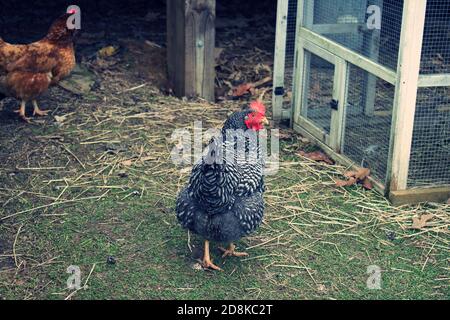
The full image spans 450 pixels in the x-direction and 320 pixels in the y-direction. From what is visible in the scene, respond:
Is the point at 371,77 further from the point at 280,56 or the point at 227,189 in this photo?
the point at 227,189

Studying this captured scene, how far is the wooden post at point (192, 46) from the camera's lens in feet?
21.7

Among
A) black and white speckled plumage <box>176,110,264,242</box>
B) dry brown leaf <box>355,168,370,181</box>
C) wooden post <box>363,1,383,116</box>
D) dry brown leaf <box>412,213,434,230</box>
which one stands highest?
wooden post <box>363,1,383,116</box>

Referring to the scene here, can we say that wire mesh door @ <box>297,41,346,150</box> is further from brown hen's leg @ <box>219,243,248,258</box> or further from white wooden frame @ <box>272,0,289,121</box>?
brown hen's leg @ <box>219,243,248,258</box>

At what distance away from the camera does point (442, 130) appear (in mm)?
5219

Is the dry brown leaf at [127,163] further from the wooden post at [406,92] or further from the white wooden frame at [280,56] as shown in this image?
the wooden post at [406,92]

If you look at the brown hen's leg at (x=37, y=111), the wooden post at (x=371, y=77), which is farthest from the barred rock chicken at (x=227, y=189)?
the brown hen's leg at (x=37, y=111)

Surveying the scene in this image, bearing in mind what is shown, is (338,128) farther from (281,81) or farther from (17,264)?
(17,264)

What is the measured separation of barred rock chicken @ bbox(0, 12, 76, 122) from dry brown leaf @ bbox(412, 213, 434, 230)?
3240 millimetres

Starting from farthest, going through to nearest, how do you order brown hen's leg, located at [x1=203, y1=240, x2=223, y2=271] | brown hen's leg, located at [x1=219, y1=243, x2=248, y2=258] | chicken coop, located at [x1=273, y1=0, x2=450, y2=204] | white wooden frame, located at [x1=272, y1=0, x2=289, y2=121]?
1. white wooden frame, located at [x1=272, y1=0, x2=289, y2=121]
2. chicken coop, located at [x1=273, y1=0, x2=450, y2=204]
3. brown hen's leg, located at [x1=219, y1=243, x2=248, y2=258]
4. brown hen's leg, located at [x1=203, y1=240, x2=223, y2=271]

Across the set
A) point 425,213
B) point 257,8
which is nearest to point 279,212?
point 425,213

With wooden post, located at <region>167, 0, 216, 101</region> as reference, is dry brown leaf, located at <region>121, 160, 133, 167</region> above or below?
below

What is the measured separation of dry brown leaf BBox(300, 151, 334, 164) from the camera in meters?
5.79

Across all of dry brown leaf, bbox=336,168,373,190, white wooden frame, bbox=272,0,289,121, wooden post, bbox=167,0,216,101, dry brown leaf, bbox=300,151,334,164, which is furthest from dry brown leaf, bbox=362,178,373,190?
wooden post, bbox=167,0,216,101

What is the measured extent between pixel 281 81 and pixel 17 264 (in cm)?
A: 297
